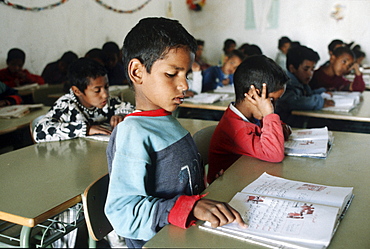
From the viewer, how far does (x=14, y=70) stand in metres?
3.57

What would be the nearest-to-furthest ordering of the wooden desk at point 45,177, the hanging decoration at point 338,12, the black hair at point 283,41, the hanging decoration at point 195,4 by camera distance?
the wooden desk at point 45,177
the hanging decoration at point 338,12
the black hair at point 283,41
the hanging decoration at point 195,4

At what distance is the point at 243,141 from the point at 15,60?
307cm

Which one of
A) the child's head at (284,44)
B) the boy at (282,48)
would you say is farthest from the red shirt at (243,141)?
the child's head at (284,44)

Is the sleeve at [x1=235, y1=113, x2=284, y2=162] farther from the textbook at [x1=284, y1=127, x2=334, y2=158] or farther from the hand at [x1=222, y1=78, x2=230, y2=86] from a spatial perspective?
the hand at [x1=222, y1=78, x2=230, y2=86]

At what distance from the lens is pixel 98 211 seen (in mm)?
1083

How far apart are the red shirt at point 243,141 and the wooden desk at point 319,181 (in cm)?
Result: 4

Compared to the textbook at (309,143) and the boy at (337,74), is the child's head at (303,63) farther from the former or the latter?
the textbook at (309,143)

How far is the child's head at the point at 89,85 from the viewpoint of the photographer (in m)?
1.91

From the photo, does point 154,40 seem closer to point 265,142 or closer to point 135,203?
point 135,203

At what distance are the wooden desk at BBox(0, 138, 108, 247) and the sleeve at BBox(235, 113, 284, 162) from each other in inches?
20.6

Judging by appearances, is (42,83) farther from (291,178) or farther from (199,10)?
(199,10)

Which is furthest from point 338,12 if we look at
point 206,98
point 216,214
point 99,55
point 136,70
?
point 216,214

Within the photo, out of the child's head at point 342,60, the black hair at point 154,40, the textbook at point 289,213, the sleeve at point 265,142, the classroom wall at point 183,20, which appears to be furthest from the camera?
the classroom wall at point 183,20

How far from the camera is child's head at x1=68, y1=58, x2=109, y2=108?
191cm
